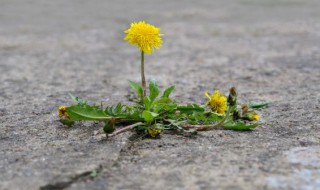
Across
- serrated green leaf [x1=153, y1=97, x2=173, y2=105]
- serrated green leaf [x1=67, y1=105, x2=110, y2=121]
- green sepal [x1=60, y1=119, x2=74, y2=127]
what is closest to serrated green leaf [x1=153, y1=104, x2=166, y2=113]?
serrated green leaf [x1=153, y1=97, x2=173, y2=105]

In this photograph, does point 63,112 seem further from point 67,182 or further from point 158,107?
point 67,182

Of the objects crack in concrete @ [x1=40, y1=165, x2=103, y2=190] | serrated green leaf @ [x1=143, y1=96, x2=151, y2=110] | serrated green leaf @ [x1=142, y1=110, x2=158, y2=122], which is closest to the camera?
crack in concrete @ [x1=40, y1=165, x2=103, y2=190]

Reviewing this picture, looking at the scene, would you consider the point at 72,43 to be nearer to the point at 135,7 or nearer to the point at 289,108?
the point at 135,7

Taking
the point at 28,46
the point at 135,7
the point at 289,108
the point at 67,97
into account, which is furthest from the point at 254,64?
the point at 135,7

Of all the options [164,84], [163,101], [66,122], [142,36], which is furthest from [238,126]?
[164,84]

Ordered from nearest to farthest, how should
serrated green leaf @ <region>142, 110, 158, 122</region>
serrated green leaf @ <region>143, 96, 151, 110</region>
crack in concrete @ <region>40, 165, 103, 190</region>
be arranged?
crack in concrete @ <region>40, 165, 103, 190</region>, serrated green leaf @ <region>142, 110, 158, 122</region>, serrated green leaf @ <region>143, 96, 151, 110</region>

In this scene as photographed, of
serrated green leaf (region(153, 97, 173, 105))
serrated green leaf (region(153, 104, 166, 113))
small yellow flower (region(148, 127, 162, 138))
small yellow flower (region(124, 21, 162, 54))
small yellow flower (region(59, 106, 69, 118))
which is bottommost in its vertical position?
small yellow flower (region(148, 127, 162, 138))

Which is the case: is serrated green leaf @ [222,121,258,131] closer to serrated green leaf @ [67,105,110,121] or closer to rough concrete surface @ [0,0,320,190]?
rough concrete surface @ [0,0,320,190]
